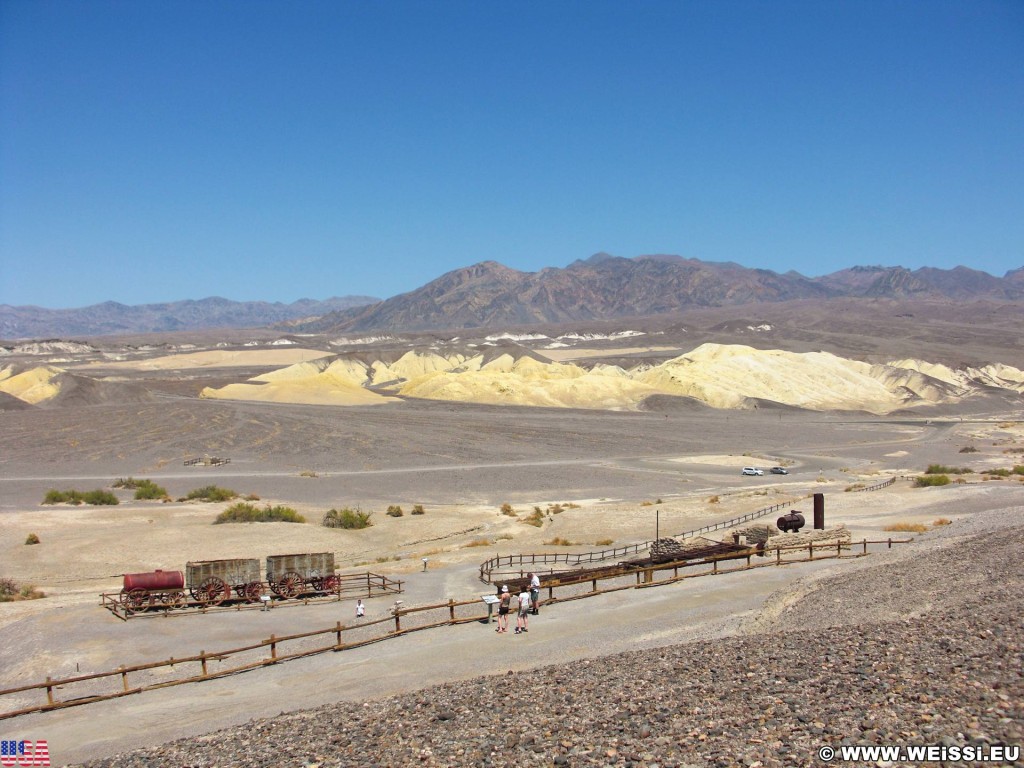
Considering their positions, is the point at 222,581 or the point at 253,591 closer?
the point at 222,581

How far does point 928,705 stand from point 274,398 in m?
96.7

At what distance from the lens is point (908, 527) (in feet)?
98.0

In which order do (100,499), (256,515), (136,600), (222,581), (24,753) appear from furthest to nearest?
(100,499) → (256,515) → (222,581) → (136,600) → (24,753)

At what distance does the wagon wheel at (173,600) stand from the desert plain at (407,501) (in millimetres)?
527

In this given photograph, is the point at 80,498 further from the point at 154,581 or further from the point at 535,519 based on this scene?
the point at 535,519

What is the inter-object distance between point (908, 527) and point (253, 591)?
2345cm

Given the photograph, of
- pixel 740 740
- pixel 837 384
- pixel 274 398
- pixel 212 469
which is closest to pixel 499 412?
pixel 274 398

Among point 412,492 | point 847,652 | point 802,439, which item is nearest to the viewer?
point 847,652

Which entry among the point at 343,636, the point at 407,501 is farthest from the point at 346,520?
the point at 343,636

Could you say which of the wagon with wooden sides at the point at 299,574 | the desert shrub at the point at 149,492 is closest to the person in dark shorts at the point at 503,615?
the wagon with wooden sides at the point at 299,574

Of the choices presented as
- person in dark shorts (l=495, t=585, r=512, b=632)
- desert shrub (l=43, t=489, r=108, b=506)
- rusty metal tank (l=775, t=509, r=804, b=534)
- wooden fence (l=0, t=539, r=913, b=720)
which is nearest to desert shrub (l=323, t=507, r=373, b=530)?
desert shrub (l=43, t=489, r=108, b=506)

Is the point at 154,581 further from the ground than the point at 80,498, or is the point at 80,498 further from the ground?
the point at 154,581

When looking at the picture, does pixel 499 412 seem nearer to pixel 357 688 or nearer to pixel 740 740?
pixel 357 688

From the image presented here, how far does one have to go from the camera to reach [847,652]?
11.1 metres
